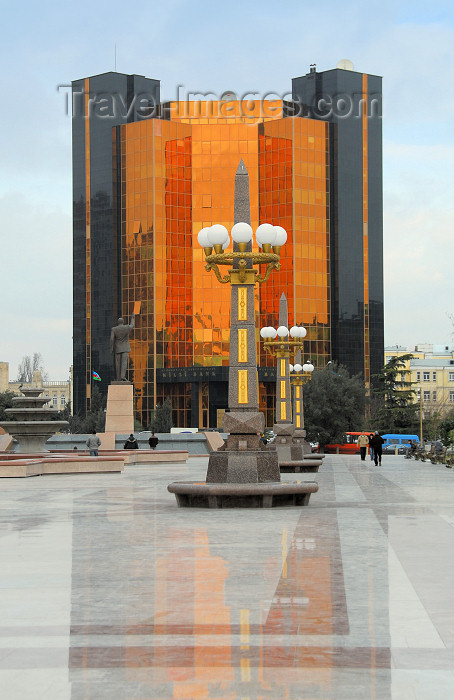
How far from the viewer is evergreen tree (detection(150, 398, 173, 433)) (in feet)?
318

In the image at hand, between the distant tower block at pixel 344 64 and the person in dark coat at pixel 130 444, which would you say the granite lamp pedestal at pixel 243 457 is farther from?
the distant tower block at pixel 344 64

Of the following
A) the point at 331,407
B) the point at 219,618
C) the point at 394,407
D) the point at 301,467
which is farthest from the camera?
the point at 394,407

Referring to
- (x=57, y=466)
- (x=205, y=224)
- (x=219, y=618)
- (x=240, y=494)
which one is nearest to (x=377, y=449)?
(x=57, y=466)

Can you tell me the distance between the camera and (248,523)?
15023 millimetres

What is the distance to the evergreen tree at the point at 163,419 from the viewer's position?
3821 inches

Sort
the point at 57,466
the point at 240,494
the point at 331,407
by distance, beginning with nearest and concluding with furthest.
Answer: the point at 240,494, the point at 57,466, the point at 331,407

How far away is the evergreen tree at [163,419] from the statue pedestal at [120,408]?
145ft

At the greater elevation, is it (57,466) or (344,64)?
(344,64)

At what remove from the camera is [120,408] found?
49.9 m

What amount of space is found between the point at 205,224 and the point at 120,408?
209ft

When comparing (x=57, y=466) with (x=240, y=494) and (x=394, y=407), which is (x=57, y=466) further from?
(x=394, y=407)

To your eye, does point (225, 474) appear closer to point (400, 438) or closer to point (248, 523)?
point (248, 523)

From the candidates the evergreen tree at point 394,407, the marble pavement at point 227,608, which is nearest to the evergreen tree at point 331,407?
the evergreen tree at point 394,407

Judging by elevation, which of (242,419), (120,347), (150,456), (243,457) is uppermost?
(120,347)
